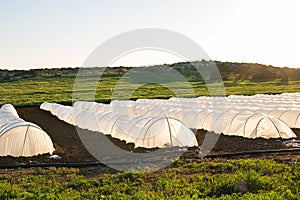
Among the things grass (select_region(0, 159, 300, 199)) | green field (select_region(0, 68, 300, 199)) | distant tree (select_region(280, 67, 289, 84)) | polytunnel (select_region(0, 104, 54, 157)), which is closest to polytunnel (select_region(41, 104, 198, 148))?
green field (select_region(0, 68, 300, 199))

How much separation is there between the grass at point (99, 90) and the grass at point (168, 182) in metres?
28.8

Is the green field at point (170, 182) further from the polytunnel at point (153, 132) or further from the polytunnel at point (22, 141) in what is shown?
the polytunnel at point (153, 132)

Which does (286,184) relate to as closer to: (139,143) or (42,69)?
(139,143)

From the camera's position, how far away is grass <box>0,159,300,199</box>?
26.1 feet

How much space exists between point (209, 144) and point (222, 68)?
5613cm

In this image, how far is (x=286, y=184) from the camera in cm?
829

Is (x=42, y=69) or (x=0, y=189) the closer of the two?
(x=0, y=189)

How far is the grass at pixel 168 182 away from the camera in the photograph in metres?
7.95

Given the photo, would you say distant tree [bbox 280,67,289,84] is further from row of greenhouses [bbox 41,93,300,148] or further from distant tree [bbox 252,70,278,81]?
row of greenhouses [bbox 41,93,300,148]

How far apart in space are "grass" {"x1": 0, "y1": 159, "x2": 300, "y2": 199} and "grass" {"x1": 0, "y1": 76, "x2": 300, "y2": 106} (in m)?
→ 28.8

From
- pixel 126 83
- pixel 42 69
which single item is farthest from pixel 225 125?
pixel 42 69

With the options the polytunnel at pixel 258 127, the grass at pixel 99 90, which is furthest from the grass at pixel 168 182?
the grass at pixel 99 90

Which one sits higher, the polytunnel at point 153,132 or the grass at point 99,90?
the grass at point 99,90

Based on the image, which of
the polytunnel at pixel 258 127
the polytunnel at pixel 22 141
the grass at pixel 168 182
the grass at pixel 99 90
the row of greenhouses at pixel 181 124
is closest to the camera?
the grass at pixel 168 182
